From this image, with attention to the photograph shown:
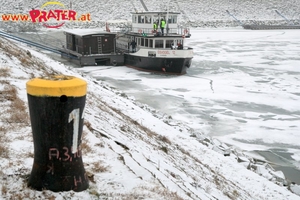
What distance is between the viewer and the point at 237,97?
1892 cm

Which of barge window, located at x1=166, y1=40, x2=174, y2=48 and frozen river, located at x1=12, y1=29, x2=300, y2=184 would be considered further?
barge window, located at x1=166, y1=40, x2=174, y2=48

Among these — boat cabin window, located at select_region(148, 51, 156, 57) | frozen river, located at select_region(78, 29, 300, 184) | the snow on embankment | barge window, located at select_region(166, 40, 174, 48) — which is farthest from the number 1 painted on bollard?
barge window, located at select_region(166, 40, 174, 48)

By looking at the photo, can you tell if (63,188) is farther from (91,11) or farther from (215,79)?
(91,11)

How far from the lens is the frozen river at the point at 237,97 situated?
40.9ft

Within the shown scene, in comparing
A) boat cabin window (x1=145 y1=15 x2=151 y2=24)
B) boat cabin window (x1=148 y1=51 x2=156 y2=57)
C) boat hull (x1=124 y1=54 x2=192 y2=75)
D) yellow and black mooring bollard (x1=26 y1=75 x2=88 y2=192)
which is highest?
boat cabin window (x1=145 y1=15 x2=151 y2=24)

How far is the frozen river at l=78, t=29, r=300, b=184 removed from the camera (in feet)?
40.9

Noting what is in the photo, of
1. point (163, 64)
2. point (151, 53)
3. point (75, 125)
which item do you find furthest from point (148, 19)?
point (75, 125)

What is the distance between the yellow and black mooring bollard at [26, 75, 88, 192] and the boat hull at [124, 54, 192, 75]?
73.3 feet

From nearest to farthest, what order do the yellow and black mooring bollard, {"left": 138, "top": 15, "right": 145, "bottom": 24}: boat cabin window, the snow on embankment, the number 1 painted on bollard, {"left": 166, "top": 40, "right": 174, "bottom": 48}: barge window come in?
1. the yellow and black mooring bollard
2. the number 1 painted on bollard
3. the snow on embankment
4. {"left": 166, "top": 40, "right": 174, "bottom": 48}: barge window
5. {"left": 138, "top": 15, "right": 145, "bottom": 24}: boat cabin window

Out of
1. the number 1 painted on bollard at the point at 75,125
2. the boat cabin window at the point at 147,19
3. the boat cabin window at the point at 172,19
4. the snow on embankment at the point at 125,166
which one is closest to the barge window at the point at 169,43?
the boat cabin window at the point at 172,19

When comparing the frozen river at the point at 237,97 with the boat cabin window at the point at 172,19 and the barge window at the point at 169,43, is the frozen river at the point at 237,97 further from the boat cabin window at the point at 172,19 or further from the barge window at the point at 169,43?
the boat cabin window at the point at 172,19

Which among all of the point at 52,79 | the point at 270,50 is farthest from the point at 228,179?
the point at 270,50

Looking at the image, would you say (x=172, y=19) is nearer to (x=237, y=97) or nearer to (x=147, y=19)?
(x=147, y=19)

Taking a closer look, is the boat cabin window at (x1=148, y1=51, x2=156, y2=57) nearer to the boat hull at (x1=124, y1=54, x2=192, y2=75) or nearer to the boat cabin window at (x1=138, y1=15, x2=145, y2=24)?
the boat hull at (x1=124, y1=54, x2=192, y2=75)
